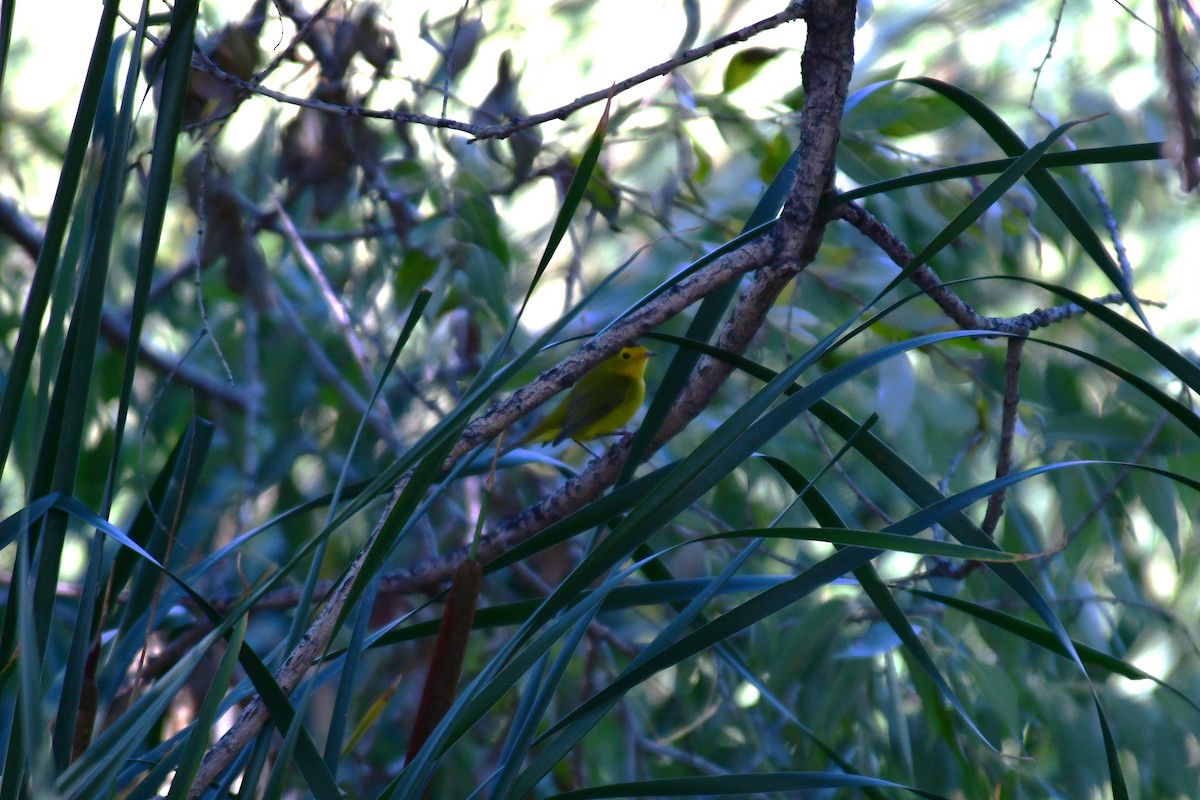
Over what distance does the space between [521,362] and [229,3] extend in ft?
9.77

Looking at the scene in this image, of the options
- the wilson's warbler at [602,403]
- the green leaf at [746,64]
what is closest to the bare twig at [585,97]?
the green leaf at [746,64]

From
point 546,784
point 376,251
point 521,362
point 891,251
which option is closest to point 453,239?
point 376,251

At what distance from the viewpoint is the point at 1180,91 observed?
1.55 ft

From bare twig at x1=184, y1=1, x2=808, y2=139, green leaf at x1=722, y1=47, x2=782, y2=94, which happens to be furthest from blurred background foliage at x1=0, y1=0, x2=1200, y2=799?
bare twig at x1=184, y1=1, x2=808, y2=139

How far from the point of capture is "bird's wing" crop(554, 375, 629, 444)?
3.11 m

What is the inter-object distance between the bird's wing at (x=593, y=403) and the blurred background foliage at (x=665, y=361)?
5.0 inches

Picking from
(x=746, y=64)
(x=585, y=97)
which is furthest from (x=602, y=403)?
(x=585, y=97)

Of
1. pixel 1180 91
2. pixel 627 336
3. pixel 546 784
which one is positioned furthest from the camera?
pixel 546 784

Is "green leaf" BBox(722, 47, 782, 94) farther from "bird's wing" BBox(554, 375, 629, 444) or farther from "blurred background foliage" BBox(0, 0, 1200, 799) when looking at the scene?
"bird's wing" BBox(554, 375, 629, 444)

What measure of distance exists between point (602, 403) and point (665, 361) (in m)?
0.23

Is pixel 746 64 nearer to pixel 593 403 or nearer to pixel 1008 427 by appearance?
pixel 1008 427

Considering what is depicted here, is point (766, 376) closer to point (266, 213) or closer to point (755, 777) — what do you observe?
point (755, 777)

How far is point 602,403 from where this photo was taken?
10.2 ft

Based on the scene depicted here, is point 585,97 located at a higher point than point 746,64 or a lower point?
lower
